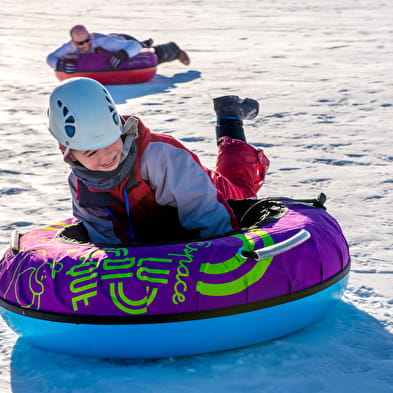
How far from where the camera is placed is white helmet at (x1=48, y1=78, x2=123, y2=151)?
2.96m

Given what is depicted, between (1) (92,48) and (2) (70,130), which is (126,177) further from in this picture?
(1) (92,48)

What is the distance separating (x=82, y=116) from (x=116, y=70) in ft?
19.8

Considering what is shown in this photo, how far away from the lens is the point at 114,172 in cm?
310

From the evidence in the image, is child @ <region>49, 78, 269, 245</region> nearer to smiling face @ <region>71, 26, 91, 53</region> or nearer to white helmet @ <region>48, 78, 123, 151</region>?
white helmet @ <region>48, 78, 123, 151</region>

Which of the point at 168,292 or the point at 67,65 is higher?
the point at 168,292

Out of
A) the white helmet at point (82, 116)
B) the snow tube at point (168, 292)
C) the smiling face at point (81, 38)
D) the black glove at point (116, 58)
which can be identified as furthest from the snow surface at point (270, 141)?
the white helmet at point (82, 116)

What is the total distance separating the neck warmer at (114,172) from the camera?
310 cm

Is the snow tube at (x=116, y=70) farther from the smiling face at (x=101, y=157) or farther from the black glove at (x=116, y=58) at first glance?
the smiling face at (x=101, y=157)

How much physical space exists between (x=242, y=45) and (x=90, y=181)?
9.42 metres

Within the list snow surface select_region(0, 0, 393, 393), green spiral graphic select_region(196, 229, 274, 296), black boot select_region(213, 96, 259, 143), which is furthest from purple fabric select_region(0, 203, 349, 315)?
black boot select_region(213, 96, 259, 143)

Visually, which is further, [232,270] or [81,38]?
[81,38]

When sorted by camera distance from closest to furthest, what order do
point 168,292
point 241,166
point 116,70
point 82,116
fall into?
point 168,292, point 82,116, point 241,166, point 116,70

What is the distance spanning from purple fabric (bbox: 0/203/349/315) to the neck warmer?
0.29 meters

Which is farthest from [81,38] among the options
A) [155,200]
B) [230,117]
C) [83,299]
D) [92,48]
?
[83,299]
